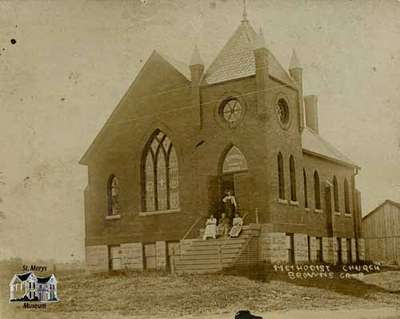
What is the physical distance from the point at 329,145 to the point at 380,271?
1.95 metres

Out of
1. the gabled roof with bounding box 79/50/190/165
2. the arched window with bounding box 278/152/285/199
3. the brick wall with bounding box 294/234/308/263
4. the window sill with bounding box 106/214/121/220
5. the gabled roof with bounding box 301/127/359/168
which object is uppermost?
the gabled roof with bounding box 79/50/190/165

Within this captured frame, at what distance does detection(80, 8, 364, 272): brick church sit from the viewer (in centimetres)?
894

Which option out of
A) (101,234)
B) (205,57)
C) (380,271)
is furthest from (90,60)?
(380,271)

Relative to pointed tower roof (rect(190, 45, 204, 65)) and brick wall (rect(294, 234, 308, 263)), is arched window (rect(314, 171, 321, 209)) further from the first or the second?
pointed tower roof (rect(190, 45, 204, 65))

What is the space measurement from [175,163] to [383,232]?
3.25 m

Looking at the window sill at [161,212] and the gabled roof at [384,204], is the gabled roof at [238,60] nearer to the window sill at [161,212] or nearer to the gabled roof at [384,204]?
the window sill at [161,212]

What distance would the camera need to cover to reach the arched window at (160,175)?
913 cm

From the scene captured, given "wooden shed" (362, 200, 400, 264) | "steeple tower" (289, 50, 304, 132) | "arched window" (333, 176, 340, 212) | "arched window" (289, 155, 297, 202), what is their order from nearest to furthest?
"arched window" (289, 155, 297, 202) → "steeple tower" (289, 50, 304, 132) → "arched window" (333, 176, 340, 212) → "wooden shed" (362, 200, 400, 264)

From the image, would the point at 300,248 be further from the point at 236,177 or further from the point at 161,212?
the point at 161,212

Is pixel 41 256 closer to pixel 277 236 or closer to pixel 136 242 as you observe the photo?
pixel 136 242

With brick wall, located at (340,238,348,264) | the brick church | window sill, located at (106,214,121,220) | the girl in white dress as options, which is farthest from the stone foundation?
brick wall, located at (340,238,348,264)

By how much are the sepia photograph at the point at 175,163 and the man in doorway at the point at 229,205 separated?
0.02 metres

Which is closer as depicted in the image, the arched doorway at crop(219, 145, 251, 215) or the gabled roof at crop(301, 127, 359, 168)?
the arched doorway at crop(219, 145, 251, 215)

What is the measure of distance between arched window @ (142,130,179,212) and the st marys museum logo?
62.6 inches
